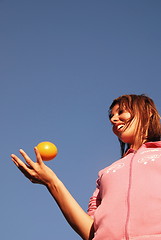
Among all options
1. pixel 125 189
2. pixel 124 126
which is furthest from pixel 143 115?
pixel 125 189

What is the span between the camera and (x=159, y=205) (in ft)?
10.3

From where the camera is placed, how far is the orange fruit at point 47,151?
4465mm

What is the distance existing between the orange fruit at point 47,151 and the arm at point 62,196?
77 centimetres

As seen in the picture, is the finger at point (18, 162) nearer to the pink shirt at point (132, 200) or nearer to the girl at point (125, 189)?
the girl at point (125, 189)

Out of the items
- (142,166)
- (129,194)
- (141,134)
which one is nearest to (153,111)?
(141,134)

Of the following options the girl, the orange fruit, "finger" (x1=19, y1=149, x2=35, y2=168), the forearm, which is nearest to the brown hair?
the girl

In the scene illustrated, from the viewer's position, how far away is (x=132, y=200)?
3203 mm

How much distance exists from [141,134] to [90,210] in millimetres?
1102

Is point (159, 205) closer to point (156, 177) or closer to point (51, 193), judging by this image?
point (156, 177)

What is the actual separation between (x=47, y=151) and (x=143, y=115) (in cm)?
129

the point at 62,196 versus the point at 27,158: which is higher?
the point at 27,158

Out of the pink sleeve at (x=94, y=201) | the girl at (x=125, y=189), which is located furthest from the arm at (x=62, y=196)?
the pink sleeve at (x=94, y=201)

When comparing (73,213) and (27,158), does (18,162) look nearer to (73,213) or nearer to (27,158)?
(27,158)

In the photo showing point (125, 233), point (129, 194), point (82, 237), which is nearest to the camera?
point (125, 233)
